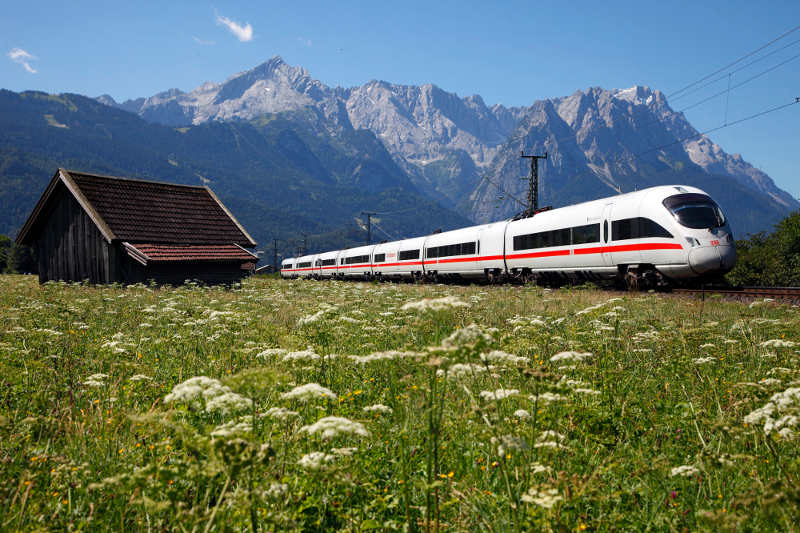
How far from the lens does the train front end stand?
50.0 feet

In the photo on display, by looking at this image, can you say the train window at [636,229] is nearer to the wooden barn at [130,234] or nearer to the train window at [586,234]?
the train window at [586,234]

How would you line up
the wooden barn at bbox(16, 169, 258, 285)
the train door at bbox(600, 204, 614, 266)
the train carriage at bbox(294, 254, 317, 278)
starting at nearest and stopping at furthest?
the train door at bbox(600, 204, 614, 266) < the wooden barn at bbox(16, 169, 258, 285) < the train carriage at bbox(294, 254, 317, 278)

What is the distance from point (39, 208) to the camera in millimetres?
23281

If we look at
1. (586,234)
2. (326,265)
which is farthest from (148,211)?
(326,265)

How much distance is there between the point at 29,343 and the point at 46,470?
434cm

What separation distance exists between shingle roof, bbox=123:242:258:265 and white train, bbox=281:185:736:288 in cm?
1331

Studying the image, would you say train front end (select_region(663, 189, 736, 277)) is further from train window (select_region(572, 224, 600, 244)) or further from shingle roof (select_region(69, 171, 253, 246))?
shingle roof (select_region(69, 171, 253, 246))

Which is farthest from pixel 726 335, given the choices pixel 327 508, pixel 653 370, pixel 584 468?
pixel 327 508

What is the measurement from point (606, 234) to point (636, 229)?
140 cm

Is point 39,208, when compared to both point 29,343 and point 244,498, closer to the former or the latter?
point 29,343

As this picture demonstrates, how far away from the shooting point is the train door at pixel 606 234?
17922mm

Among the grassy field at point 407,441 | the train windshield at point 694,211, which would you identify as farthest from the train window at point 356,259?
the grassy field at point 407,441

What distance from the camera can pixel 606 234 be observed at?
1803 cm

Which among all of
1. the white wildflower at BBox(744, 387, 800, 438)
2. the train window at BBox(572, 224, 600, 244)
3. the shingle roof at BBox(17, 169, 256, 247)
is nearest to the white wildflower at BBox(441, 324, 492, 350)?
the white wildflower at BBox(744, 387, 800, 438)
